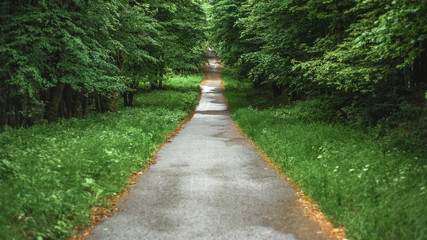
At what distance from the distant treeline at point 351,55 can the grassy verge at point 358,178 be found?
1.50 meters

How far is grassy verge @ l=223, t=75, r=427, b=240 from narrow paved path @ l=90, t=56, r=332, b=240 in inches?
18.4

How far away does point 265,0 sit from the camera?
42.0 feet

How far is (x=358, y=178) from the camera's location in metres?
5.62

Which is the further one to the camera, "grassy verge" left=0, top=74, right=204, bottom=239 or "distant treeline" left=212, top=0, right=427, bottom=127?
"distant treeline" left=212, top=0, right=427, bottom=127

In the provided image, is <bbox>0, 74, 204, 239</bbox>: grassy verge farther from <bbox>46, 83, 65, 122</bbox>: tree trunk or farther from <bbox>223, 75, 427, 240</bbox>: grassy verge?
<bbox>223, 75, 427, 240</bbox>: grassy verge

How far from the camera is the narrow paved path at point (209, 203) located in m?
4.74

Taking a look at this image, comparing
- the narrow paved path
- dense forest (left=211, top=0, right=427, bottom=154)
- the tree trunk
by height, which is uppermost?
dense forest (left=211, top=0, right=427, bottom=154)

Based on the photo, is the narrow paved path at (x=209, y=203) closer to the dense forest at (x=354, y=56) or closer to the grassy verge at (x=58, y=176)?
the grassy verge at (x=58, y=176)

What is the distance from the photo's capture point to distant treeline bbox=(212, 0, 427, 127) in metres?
6.50

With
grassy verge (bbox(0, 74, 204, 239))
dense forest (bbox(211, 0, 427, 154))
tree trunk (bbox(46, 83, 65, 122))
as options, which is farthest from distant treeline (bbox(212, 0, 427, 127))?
tree trunk (bbox(46, 83, 65, 122))

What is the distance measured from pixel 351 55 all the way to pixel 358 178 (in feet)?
14.2

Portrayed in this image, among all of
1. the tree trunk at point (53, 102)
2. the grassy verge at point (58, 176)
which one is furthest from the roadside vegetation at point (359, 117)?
the tree trunk at point (53, 102)

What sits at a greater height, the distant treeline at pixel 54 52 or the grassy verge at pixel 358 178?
the distant treeline at pixel 54 52

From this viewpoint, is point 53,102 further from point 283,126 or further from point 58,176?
point 283,126
